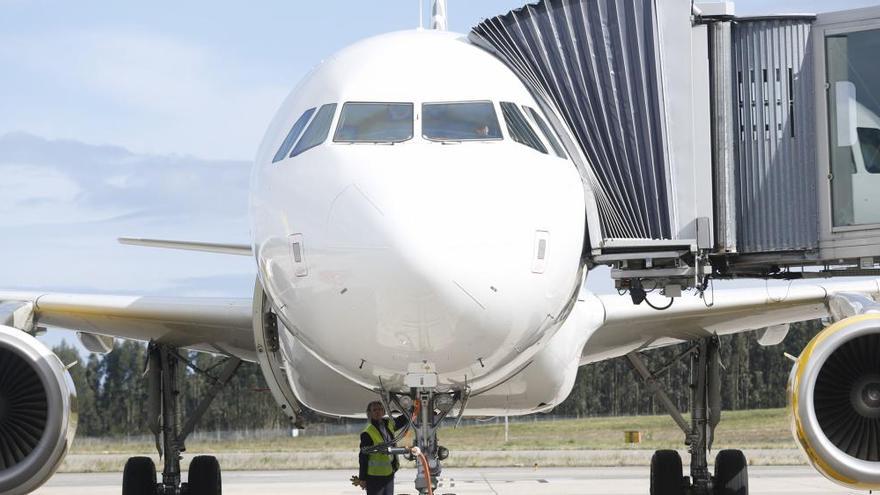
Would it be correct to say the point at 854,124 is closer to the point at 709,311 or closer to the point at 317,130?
the point at 709,311

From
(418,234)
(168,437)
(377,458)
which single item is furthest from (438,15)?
(418,234)

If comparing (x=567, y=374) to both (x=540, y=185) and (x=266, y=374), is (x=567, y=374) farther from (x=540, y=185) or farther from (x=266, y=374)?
(x=540, y=185)

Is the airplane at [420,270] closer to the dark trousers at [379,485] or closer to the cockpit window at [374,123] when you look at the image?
the cockpit window at [374,123]

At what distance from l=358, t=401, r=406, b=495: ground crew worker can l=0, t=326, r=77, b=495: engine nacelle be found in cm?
249

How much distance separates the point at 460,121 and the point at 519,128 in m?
0.44

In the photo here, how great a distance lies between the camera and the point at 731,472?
47.0 feet

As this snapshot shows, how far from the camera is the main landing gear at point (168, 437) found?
14.2 m

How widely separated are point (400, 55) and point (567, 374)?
14.2 feet

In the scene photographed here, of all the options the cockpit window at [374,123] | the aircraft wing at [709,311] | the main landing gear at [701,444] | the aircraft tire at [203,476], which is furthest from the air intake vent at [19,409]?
the main landing gear at [701,444]

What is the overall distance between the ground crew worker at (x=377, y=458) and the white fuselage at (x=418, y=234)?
1408 millimetres

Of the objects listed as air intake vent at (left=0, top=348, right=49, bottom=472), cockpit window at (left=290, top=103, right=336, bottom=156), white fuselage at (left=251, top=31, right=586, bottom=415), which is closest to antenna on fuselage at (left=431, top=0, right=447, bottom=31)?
white fuselage at (left=251, top=31, right=586, bottom=415)

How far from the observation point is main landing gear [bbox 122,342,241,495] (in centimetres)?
1422

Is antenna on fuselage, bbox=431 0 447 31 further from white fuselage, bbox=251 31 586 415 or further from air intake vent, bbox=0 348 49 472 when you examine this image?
air intake vent, bbox=0 348 49 472

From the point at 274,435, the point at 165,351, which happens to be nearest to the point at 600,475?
the point at 165,351
